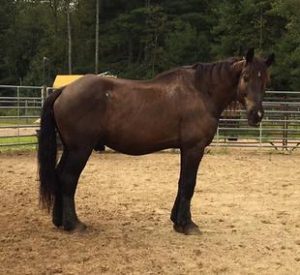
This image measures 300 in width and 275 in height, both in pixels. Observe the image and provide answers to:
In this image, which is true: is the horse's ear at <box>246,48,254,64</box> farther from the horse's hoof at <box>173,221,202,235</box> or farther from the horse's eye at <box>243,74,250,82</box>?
the horse's hoof at <box>173,221,202,235</box>

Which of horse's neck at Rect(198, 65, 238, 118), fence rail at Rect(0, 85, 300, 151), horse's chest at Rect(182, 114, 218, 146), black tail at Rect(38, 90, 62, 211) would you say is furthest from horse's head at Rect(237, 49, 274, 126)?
fence rail at Rect(0, 85, 300, 151)

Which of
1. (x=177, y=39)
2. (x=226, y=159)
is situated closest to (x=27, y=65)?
(x=177, y=39)

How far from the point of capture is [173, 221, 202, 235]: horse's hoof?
18.8 feet

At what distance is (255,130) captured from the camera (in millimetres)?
16203

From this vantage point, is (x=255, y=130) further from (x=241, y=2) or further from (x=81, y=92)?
(x=241, y=2)

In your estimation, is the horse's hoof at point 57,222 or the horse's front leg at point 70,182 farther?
the horse's hoof at point 57,222

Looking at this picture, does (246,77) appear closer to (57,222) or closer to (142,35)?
(57,222)

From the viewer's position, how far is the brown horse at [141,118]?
562 centimetres

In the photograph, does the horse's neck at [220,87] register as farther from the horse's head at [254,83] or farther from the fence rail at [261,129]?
the fence rail at [261,129]

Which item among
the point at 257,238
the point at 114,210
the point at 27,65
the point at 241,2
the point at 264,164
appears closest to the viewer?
the point at 257,238

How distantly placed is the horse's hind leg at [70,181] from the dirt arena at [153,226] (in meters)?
0.16

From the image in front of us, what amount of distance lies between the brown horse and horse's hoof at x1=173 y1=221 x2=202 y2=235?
0.03 ft

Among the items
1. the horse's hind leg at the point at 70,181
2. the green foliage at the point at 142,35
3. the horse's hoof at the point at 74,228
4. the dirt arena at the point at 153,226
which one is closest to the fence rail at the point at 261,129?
the dirt arena at the point at 153,226

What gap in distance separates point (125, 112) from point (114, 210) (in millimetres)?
1652
